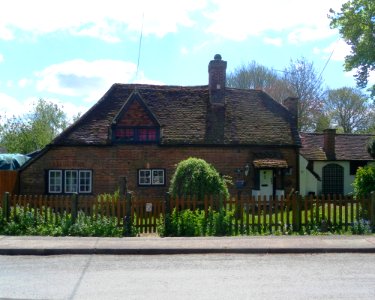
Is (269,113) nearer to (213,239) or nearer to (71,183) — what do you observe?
(71,183)

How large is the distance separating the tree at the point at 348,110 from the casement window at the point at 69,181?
33503mm

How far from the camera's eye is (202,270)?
897cm

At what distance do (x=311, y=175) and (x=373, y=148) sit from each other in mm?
7578

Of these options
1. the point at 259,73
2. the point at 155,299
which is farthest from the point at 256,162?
the point at 259,73

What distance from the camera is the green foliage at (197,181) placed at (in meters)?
15.8

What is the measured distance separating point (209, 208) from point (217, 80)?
12.5 metres

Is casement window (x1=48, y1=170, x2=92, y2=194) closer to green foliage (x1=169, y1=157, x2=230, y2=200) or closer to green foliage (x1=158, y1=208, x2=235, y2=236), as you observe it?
green foliage (x1=169, y1=157, x2=230, y2=200)

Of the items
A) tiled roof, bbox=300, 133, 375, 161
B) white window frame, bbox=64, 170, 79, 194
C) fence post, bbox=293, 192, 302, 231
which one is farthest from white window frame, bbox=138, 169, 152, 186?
tiled roof, bbox=300, 133, 375, 161

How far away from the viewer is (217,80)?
2481cm

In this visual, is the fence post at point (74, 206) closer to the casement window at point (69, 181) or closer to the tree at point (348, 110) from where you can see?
the casement window at point (69, 181)

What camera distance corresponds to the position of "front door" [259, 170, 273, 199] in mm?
23500

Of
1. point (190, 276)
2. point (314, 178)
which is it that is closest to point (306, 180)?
point (314, 178)

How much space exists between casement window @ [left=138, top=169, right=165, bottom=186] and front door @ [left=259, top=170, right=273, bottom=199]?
16.0 ft

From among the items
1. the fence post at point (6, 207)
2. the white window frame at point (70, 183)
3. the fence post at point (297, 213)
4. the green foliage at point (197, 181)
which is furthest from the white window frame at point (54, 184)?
the fence post at point (297, 213)
